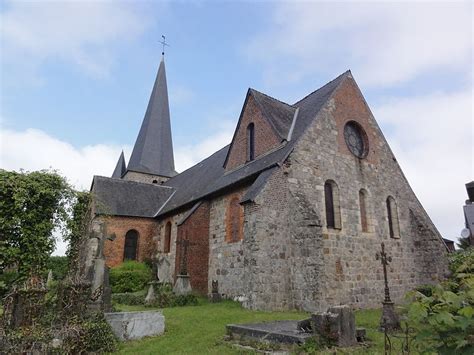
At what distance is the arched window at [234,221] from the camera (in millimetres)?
13963

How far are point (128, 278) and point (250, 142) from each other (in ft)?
31.8

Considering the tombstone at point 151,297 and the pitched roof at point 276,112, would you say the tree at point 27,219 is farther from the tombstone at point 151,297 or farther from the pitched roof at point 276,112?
the pitched roof at point 276,112

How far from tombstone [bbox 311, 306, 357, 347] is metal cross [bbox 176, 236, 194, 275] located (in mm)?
9049

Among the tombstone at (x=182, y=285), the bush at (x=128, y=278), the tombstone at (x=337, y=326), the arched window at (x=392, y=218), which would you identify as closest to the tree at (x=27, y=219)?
the tombstone at (x=182, y=285)

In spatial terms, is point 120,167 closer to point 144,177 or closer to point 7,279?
point 144,177

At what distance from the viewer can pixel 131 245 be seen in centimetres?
2131

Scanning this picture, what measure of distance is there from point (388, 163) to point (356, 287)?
6831 millimetres

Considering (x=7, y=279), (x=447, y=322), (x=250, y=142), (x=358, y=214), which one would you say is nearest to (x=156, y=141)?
(x=250, y=142)

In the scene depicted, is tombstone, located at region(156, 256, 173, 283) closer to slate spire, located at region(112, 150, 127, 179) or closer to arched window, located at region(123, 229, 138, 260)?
arched window, located at region(123, 229, 138, 260)

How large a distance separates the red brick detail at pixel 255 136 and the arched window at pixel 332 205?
2782 millimetres

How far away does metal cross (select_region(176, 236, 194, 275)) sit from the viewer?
14461mm

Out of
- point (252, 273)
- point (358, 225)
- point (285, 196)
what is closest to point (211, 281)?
point (252, 273)

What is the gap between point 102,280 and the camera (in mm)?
8633

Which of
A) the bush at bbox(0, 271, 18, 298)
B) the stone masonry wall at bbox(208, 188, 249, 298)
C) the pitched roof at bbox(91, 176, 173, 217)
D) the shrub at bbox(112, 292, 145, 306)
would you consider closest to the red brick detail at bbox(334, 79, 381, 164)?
the stone masonry wall at bbox(208, 188, 249, 298)
